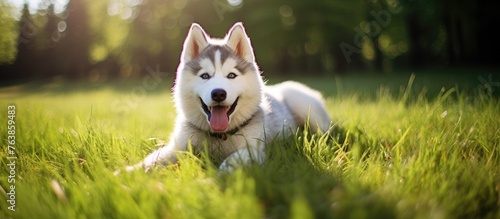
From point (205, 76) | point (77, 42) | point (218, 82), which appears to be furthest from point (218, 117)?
point (77, 42)

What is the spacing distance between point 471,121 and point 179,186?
9.99ft

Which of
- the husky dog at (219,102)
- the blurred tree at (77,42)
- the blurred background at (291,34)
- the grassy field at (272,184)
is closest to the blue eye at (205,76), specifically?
the husky dog at (219,102)

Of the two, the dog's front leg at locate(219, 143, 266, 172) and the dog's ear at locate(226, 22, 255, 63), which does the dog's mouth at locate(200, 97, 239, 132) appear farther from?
the dog's ear at locate(226, 22, 255, 63)

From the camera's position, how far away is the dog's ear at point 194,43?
3.50m

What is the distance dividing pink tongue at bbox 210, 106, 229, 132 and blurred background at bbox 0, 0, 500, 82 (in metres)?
15.6

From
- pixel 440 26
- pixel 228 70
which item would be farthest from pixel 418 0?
pixel 228 70

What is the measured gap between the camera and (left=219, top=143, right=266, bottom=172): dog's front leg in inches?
99.5

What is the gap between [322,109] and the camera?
4.72 metres

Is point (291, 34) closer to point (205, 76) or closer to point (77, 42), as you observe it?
point (77, 42)

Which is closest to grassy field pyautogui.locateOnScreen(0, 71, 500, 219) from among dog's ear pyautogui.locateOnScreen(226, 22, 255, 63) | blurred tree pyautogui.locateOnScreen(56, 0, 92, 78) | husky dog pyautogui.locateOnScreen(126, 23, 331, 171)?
husky dog pyautogui.locateOnScreen(126, 23, 331, 171)

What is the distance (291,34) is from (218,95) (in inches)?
854

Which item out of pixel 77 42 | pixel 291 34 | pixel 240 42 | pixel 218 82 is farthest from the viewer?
pixel 291 34

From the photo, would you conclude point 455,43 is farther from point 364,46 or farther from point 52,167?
point 52,167

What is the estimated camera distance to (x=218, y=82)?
3119mm
